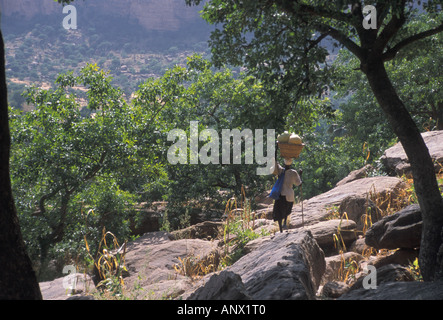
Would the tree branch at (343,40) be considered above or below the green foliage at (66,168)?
above

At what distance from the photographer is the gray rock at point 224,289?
364cm

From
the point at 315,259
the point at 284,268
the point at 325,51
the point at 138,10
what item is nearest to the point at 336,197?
the point at 315,259

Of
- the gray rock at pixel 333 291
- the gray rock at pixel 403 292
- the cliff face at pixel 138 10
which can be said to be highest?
the cliff face at pixel 138 10

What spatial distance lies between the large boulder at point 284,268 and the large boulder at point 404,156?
538 cm

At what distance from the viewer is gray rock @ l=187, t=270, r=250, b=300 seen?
3637mm

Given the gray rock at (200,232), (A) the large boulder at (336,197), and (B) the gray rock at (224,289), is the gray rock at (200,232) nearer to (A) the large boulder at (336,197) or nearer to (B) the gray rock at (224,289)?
(A) the large boulder at (336,197)

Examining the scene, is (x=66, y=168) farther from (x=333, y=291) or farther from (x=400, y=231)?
(x=400, y=231)

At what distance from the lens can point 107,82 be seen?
48.9 feet

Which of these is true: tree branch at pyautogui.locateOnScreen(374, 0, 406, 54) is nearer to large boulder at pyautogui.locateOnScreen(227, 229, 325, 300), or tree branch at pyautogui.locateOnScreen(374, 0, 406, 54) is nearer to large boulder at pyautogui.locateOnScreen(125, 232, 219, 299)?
large boulder at pyautogui.locateOnScreen(227, 229, 325, 300)

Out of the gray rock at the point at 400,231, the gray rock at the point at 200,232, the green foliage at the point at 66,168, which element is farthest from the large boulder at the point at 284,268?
the green foliage at the point at 66,168

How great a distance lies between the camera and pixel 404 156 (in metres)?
11.5

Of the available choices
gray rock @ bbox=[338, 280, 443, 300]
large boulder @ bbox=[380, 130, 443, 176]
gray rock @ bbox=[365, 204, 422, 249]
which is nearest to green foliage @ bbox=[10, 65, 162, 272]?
large boulder @ bbox=[380, 130, 443, 176]

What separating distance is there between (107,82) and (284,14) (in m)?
9.41
